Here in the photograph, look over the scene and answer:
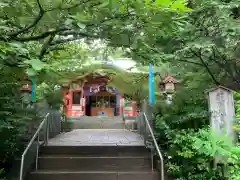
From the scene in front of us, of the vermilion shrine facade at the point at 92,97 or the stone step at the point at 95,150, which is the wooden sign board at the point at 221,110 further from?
the vermilion shrine facade at the point at 92,97

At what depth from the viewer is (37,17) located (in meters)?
3.66

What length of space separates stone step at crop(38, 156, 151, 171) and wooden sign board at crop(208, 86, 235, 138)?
196 cm

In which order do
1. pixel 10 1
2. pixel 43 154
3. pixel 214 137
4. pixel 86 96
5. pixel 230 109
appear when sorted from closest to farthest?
pixel 10 1
pixel 214 137
pixel 230 109
pixel 43 154
pixel 86 96

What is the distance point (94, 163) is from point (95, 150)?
0.64 m

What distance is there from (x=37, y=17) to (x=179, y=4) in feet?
6.09

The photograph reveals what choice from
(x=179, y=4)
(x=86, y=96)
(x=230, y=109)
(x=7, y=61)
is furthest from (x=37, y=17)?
(x=86, y=96)

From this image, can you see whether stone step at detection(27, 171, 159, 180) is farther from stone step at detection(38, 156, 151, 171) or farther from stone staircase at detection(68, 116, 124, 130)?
stone staircase at detection(68, 116, 124, 130)

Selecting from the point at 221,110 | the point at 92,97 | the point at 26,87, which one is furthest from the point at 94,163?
the point at 92,97

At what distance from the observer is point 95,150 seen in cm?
699

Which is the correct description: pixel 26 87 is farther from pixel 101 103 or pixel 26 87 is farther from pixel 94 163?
pixel 101 103

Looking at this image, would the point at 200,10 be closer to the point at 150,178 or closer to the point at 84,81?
the point at 150,178

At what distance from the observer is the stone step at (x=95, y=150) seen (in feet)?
22.5

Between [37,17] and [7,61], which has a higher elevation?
[37,17]

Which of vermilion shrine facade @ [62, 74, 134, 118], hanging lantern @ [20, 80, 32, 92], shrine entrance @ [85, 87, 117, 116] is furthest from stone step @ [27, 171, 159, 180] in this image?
shrine entrance @ [85, 87, 117, 116]
